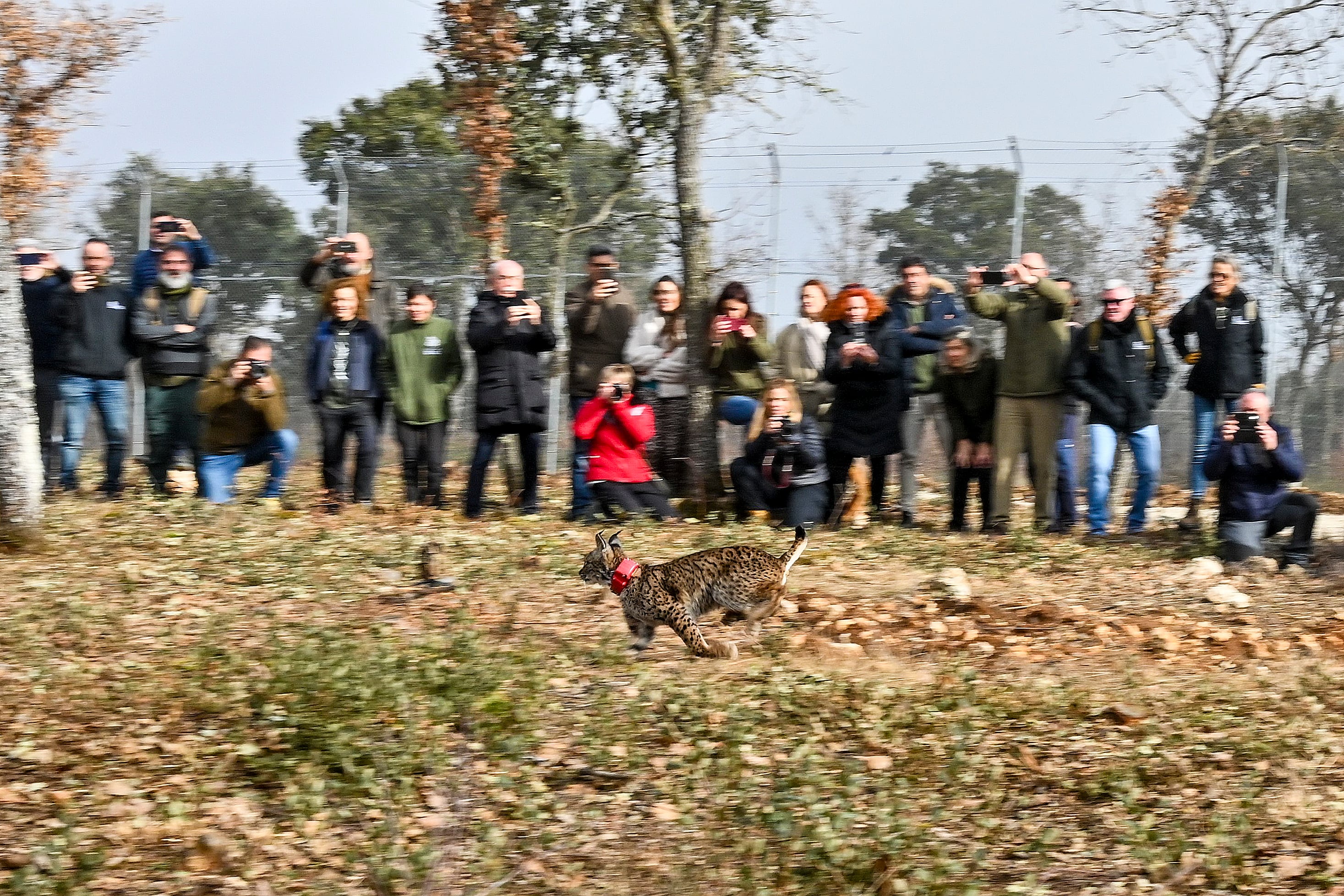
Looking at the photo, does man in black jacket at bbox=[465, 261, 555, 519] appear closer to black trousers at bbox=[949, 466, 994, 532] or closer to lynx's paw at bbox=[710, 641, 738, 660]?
black trousers at bbox=[949, 466, 994, 532]

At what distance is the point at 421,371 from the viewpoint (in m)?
11.0

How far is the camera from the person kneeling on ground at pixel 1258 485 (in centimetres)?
963

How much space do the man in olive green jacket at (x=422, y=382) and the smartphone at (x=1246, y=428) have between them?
5449 millimetres

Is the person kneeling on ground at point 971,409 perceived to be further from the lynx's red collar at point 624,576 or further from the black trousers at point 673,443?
the lynx's red collar at point 624,576

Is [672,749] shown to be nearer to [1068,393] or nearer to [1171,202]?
[1068,393]

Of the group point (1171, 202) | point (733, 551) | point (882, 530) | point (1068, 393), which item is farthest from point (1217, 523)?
point (733, 551)

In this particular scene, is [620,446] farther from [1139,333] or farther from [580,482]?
[1139,333]

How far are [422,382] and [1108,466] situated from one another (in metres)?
5.00

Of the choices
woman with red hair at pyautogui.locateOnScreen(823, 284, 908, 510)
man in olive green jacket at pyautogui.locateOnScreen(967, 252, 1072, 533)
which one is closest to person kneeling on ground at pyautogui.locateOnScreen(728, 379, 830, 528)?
woman with red hair at pyautogui.locateOnScreen(823, 284, 908, 510)

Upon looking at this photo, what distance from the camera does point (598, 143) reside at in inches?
576

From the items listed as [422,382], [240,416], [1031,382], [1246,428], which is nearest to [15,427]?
[240,416]

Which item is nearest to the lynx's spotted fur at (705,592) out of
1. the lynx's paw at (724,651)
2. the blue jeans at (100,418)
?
the lynx's paw at (724,651)

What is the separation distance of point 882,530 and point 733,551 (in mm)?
3485

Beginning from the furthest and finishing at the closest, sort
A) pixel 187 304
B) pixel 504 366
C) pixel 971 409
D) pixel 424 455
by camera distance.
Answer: pixel 424 455, pixel 187 304, pixel 971 409, pixel 504 366
